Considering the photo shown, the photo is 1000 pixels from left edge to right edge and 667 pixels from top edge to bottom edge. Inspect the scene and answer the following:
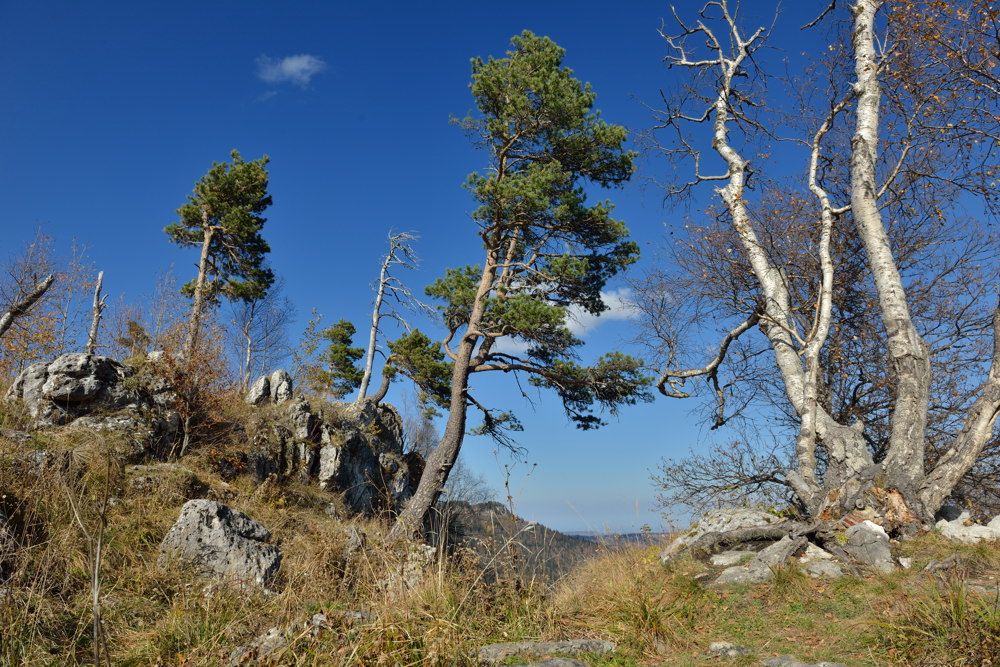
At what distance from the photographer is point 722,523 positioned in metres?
7.86

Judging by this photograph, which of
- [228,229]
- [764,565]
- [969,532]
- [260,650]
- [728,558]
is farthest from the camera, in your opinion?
[228,229]

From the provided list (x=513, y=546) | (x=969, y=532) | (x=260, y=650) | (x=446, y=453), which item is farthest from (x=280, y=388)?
(x=969, y=532)

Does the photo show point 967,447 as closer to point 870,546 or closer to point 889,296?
point 889,296

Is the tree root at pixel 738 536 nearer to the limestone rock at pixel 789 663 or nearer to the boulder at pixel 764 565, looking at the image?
the boulder at pixel 764 565

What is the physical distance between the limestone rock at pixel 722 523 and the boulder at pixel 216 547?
4695mm

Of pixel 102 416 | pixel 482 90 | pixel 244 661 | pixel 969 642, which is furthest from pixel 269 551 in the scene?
pixel 482 90

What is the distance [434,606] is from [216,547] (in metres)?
2.83

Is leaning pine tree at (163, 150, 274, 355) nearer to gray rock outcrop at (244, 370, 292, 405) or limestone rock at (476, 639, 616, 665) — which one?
gray rock outcrop at (244, 370, 292, 405)

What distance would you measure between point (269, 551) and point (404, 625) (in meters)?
2.94

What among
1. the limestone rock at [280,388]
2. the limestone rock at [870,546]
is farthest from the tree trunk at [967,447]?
the limestone rock at [280,388]

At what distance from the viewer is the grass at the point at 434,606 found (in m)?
3.39

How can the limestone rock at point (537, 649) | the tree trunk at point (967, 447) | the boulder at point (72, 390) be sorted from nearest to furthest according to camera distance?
the limestone rock at point (537, 649) < the tree trunk at point (967, 447) < the boulder at point (72, 390)

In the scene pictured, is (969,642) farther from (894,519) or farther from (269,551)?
(269,551)

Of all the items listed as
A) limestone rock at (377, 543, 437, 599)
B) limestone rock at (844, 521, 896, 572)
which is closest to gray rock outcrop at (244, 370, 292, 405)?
limestone rock at (377, 543, 437, 599)
